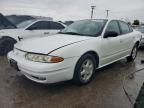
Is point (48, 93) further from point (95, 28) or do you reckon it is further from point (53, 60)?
point (95, 28)

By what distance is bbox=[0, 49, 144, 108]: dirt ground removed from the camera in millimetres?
3434

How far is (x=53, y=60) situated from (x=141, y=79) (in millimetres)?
2554

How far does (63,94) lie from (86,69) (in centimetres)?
80

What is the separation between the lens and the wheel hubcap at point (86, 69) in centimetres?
420

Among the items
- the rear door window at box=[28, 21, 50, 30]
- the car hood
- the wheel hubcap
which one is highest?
the rear door window at box=[28, 21, 50, 30]

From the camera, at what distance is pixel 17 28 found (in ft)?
24.8

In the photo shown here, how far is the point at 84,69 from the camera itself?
4.23m

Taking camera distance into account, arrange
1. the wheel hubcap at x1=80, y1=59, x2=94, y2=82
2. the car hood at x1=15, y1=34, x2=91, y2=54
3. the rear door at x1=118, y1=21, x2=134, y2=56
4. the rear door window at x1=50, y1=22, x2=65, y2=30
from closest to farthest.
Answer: the car hood at x1=15, y1=34, x2=91, y2=54 → the wheel hubcap at x1=80, y1=59, x2=94, y2=82 → the rear door at x1=118, y1=21, x2=134, y2=56 → the rear door window at x1=50, y1=22, x2=65, y2=30

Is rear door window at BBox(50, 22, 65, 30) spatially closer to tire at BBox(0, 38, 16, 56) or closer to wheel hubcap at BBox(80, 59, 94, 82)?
tire at BBox(0, 38, 16, 56)

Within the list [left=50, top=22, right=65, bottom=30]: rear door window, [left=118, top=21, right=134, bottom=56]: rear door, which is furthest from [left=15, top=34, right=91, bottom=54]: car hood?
[left=50, top=22, right=65, bottom=30]: rear door window

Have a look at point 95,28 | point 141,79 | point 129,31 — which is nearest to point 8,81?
point 95,28

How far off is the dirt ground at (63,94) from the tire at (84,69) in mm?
160

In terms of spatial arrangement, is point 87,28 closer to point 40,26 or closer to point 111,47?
point 111,47

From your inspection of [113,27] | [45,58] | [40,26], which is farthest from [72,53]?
[40,26]
